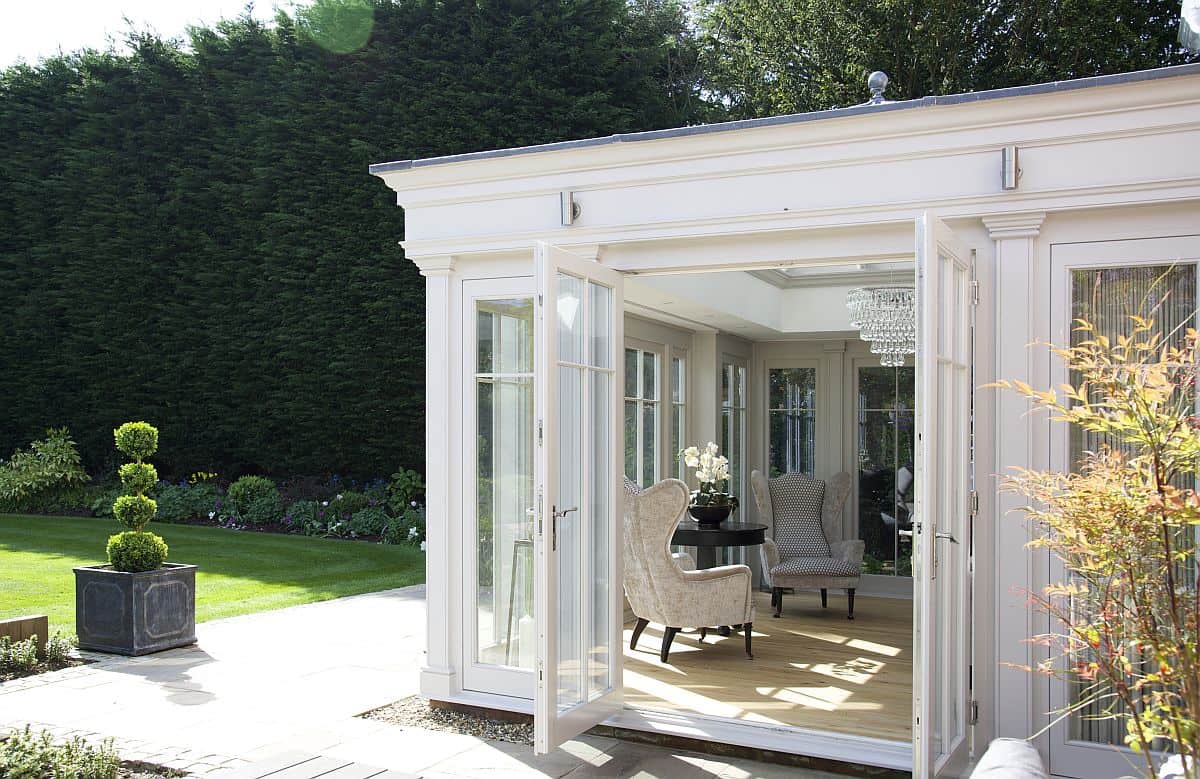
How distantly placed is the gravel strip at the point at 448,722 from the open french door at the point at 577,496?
1.42 ft

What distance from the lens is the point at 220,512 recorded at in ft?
41.2

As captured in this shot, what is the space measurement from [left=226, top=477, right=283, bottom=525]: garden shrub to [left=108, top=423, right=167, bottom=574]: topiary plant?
591 cm

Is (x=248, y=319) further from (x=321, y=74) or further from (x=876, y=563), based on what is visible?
(x=876, y=563)

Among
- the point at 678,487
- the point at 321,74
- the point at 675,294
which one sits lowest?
the point at 678,487

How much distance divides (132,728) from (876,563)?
630cm

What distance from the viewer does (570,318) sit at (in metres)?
4.37

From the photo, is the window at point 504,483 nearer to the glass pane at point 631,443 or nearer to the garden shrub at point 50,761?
the garden shrub at point 50,761

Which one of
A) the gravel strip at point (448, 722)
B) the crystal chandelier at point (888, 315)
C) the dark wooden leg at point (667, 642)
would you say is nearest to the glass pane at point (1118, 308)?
the gravel strip at point (448, 722)

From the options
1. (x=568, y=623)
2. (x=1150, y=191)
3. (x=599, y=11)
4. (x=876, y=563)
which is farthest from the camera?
(x=599, y=11)

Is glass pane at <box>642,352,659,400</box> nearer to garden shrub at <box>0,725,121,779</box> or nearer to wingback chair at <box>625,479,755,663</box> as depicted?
wingback chair at <box>625,479,755,663</box>

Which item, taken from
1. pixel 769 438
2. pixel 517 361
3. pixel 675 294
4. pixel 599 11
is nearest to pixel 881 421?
pixel 769 438

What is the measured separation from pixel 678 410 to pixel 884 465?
2.09 metres

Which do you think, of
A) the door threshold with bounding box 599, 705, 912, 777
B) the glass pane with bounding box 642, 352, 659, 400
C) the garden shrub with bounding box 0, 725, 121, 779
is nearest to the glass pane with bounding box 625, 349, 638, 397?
the glass pane with bounding box 642, 352, 659, 400

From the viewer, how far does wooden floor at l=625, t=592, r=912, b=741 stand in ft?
16.5
